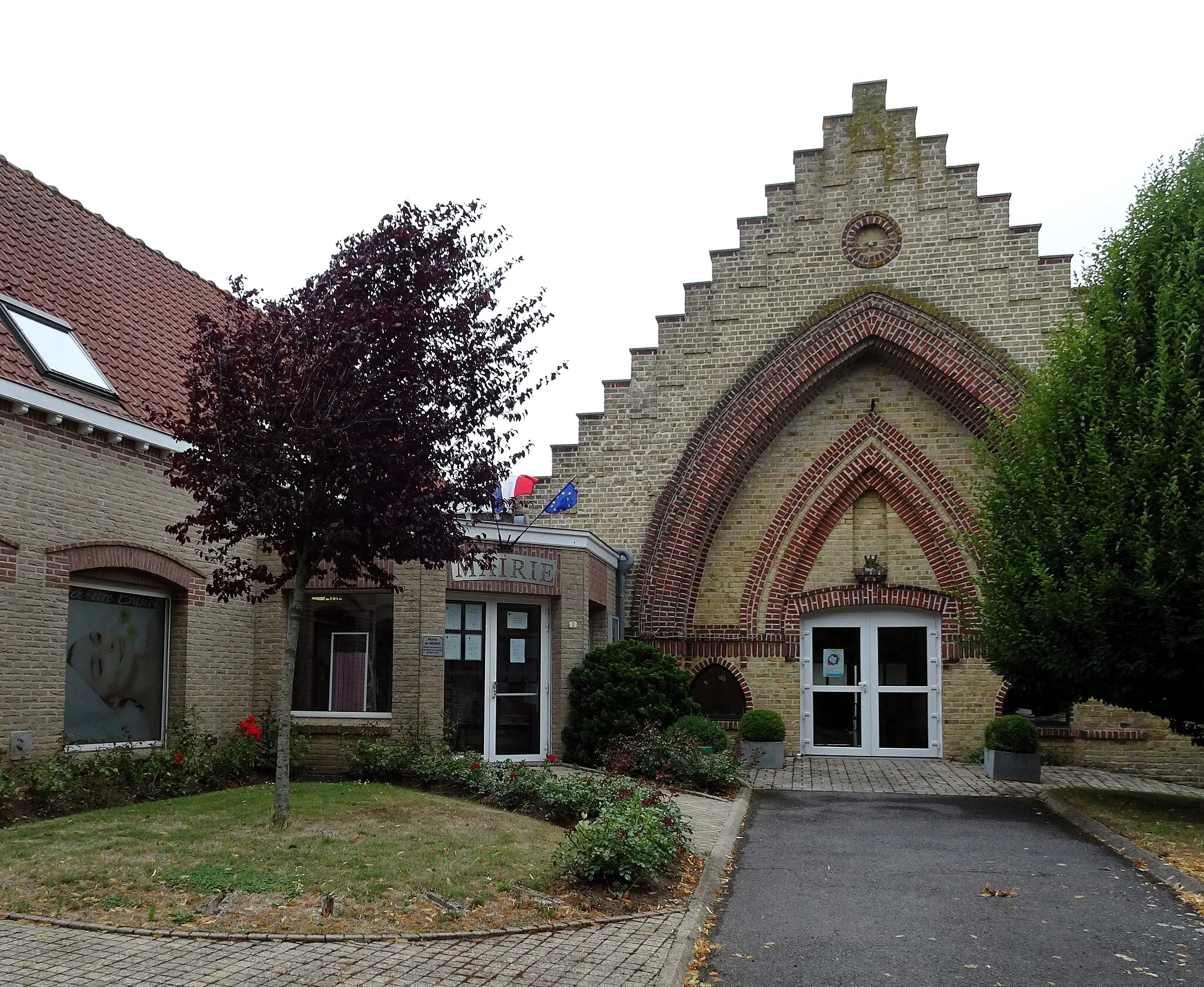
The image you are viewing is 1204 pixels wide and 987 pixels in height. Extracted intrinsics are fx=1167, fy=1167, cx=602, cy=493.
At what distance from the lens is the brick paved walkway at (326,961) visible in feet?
20.4

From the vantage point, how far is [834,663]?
20.1m

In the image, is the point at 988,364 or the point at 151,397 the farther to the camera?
the point at 988,364

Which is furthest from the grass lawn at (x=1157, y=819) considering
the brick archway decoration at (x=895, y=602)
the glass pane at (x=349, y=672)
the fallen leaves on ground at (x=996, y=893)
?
the glass pane at (x=349, y=672)

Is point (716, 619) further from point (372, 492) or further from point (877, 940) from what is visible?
point (877, 940)

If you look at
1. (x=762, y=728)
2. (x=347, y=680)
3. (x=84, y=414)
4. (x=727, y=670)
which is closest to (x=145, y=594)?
(x=84, y=414)

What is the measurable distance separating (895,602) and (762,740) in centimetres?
368

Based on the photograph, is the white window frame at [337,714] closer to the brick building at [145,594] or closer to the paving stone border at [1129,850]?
the brick building at [145,594]

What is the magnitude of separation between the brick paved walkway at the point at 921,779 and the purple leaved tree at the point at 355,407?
7647 millimetres

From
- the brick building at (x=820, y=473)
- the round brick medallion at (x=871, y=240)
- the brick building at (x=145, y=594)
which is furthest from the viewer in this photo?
the round brick medallion at (x=871, y=240)

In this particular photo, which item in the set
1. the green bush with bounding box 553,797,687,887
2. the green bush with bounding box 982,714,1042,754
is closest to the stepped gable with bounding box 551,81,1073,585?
the green bush with bounding box 982,714,1042,754

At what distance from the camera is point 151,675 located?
13547mm

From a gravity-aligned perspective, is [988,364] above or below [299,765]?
above

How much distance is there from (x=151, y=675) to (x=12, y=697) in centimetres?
242

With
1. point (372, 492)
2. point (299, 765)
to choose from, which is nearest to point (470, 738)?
point (299, 765)
